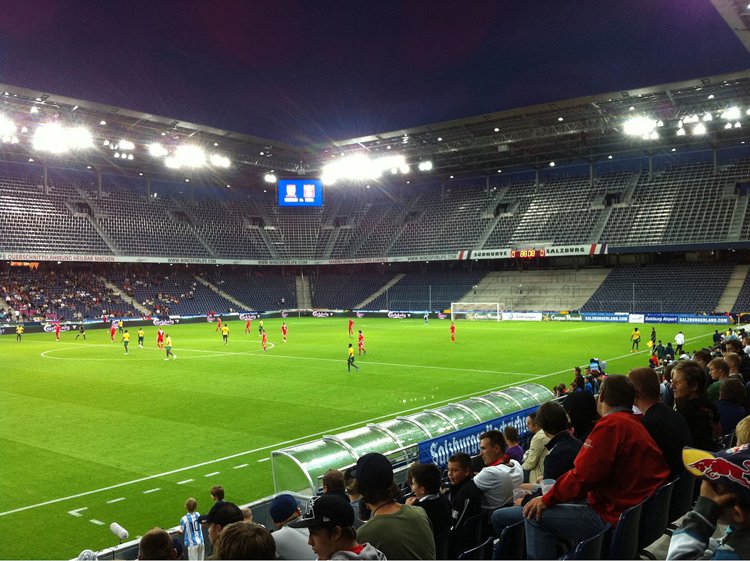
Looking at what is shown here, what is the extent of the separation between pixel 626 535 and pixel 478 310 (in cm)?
6569

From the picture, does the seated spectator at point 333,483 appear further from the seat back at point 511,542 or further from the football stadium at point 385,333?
the seat back at point 511,542

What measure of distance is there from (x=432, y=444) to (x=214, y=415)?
11.8m

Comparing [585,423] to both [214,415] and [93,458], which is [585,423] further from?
[214,415]

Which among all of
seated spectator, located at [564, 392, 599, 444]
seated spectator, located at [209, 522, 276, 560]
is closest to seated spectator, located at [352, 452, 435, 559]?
seated spectator, located at [209, 522, 276, 560]

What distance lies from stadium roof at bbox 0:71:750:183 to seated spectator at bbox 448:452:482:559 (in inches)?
2095

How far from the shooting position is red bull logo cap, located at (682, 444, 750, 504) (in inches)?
135

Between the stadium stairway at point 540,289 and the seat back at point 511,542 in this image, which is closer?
the seat back at point 511,542

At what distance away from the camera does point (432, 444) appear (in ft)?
38.4

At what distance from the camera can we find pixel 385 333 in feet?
177

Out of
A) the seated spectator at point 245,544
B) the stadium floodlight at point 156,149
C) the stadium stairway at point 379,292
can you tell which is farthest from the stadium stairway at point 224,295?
the seated spectator at point 245,544

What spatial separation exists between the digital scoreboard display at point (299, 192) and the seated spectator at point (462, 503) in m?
68.7

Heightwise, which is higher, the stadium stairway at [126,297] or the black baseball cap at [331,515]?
the stadium stairway at [126,297]

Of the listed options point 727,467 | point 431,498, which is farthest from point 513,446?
point 727,467

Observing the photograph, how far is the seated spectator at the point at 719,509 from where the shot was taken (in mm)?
3420
